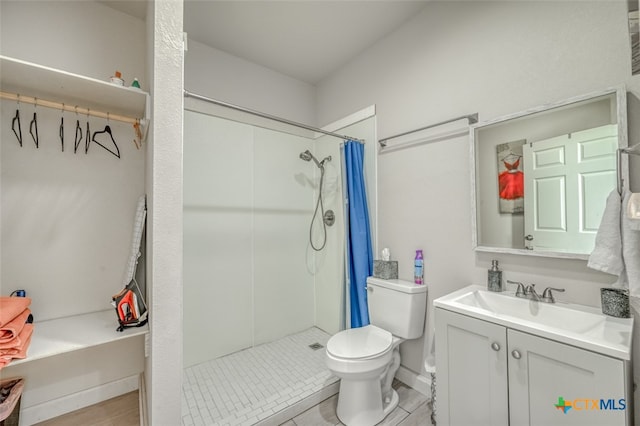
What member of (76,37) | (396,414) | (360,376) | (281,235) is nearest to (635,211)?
(360,376)

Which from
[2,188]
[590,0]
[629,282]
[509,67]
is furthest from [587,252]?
[2,188]

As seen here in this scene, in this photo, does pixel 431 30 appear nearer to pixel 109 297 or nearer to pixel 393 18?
pixel 393 18

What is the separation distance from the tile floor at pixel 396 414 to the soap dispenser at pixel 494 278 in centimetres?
92

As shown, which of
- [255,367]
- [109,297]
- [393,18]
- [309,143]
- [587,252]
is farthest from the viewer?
[309,143]

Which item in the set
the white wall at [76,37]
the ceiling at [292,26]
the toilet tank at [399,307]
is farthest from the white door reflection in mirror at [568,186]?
the white wall at [76,37]

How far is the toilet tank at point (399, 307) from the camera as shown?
71.8 inches

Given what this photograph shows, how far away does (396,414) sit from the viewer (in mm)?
1700

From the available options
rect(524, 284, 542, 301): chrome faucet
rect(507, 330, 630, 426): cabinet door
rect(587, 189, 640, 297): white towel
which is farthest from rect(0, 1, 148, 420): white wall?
rect(587, 189, 640, 297): white towel

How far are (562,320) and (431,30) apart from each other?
1968 mm

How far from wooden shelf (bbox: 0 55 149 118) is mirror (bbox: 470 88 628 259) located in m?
1.95

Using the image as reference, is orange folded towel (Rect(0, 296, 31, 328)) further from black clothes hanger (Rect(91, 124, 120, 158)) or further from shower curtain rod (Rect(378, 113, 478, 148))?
shower curtain rod (Rect(378, 113, 478, 148))

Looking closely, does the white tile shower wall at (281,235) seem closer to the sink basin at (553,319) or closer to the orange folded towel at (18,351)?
the orange folded towel at (18,351)

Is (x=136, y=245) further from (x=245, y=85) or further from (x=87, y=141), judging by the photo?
(x=245, y=85)

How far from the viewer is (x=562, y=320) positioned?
126 centimetres
